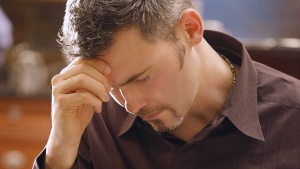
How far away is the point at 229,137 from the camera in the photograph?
133 centimetres

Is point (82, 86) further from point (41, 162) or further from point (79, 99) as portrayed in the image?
point (41, 162)

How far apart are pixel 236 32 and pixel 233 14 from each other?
0.17 meters

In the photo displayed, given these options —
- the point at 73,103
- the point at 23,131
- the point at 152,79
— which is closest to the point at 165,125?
the point at 152,79

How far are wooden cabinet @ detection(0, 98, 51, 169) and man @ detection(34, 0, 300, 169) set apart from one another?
1.59 metres

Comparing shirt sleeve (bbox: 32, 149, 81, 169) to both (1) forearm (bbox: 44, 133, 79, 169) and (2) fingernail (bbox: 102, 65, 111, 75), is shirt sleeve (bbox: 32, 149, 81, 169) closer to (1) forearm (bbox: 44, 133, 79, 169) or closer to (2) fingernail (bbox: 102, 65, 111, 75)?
(1) forearm (bbox: 44, 133, 79, 169)

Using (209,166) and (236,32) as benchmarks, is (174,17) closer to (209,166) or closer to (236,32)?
(209,166)

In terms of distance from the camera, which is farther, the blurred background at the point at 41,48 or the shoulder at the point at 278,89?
the blurred background at the point at 41,48

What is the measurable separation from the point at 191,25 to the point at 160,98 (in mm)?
196

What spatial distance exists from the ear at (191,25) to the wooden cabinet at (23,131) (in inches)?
71.6

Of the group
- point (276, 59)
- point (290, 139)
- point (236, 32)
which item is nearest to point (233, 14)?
point (236, 32)

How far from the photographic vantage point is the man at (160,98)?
47.3 inches

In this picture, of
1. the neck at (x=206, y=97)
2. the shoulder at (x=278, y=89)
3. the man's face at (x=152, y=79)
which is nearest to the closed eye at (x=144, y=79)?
the man's face at (x=152, y=79)

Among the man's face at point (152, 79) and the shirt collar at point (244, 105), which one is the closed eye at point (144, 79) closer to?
the man's face at point (152, 79)

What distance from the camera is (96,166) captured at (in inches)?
55.5
